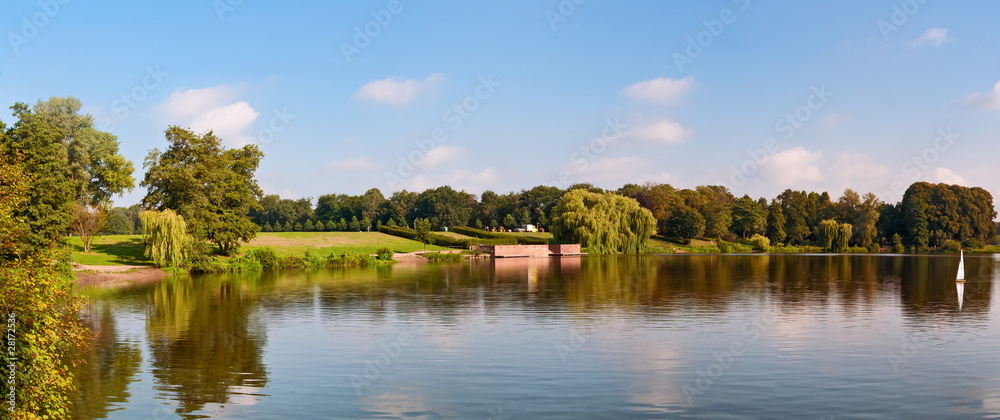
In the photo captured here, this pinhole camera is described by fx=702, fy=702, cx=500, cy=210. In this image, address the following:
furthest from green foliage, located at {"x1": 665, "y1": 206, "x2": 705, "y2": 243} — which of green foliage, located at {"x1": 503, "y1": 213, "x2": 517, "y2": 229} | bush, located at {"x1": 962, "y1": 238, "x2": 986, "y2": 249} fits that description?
bush, located at {"x1": 962, "y1": 238, "x2": 986, "y2": 249}

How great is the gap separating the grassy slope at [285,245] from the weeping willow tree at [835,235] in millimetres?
67400

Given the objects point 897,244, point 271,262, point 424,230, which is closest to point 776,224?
point 897,244

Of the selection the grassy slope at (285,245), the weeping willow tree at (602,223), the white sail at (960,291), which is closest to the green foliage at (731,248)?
the weeping willow tree at (602,223)

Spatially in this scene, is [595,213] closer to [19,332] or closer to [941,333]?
[941,333]

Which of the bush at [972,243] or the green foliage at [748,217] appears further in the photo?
the green foliage at [748,217]

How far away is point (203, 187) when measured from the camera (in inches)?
2618

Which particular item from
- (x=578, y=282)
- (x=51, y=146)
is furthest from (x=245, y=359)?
(x=51, y=146)

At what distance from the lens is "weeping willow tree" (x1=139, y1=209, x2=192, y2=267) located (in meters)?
58.5

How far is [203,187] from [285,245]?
2305 centimetres

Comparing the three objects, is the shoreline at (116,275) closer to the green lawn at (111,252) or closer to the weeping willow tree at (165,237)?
the weeping willow tree at (165,237)

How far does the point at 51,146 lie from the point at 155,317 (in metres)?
26.1

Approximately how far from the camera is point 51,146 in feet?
162

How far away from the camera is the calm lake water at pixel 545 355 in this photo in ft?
51.6

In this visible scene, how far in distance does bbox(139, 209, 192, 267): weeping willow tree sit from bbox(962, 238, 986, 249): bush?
123 m
